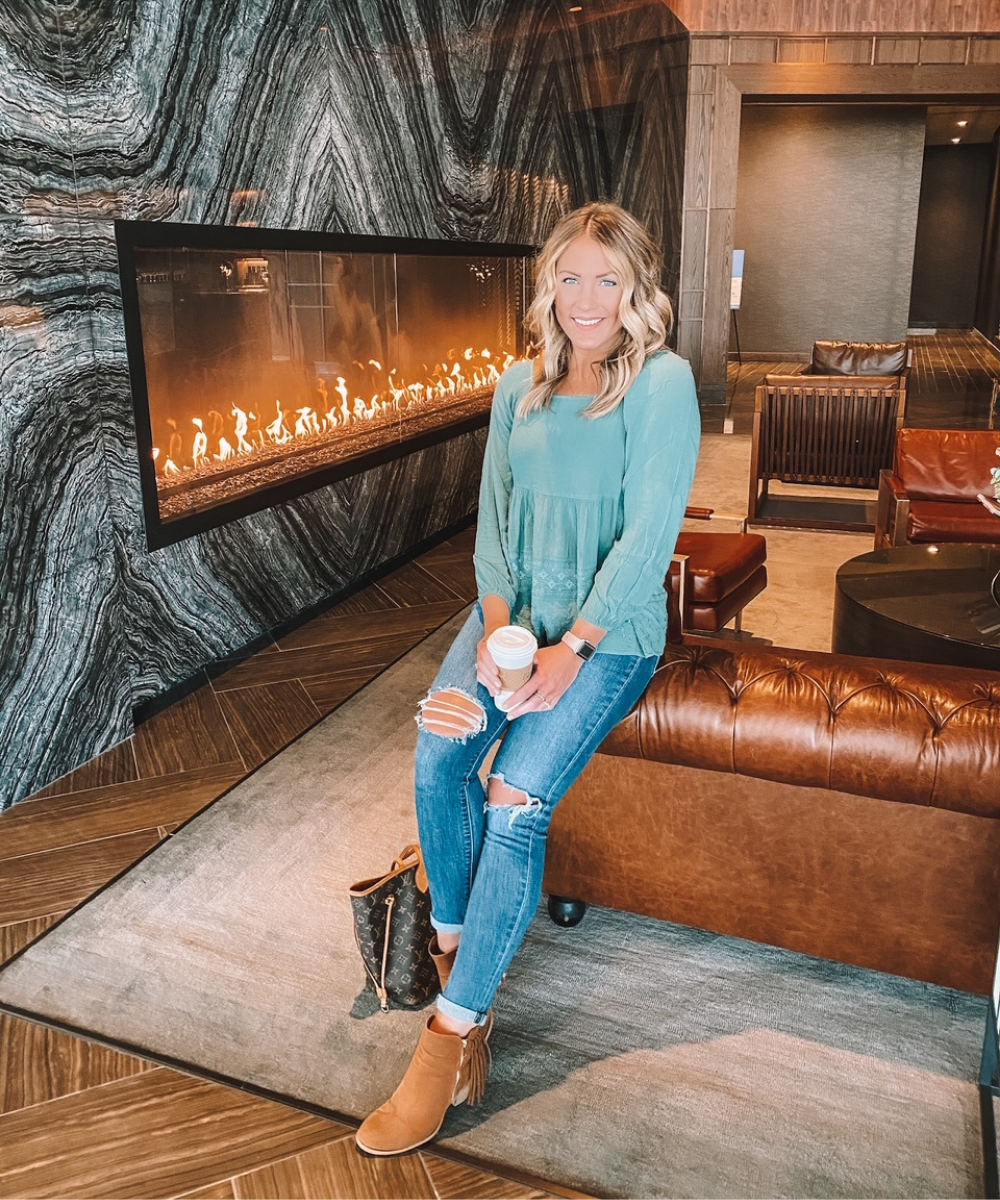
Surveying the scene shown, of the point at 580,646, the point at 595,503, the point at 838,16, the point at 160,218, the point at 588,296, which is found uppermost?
the point at 838,16

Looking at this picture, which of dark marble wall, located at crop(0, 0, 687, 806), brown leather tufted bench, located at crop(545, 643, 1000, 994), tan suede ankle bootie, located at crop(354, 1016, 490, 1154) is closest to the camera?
tan suede ankle bootie, located at crop(354, 1016, 490, 1154)

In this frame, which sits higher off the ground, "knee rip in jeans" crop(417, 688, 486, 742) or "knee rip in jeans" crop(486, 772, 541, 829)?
"knee rip in jeans" crop(417, 688, 486, 742)

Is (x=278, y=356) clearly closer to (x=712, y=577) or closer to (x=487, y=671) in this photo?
(x=712, y=577)

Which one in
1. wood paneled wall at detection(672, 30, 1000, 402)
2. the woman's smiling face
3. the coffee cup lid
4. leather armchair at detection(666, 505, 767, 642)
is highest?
wood paneled wall at detection(672, 30, 1000, 402)

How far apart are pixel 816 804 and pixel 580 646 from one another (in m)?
0.51

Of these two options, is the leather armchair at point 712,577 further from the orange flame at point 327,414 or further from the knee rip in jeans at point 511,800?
the orange flame at point 327,414

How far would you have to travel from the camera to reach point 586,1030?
1973mm

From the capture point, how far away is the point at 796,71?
9.34m

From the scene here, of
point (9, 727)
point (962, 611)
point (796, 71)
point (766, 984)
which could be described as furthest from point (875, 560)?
point (796, 71)

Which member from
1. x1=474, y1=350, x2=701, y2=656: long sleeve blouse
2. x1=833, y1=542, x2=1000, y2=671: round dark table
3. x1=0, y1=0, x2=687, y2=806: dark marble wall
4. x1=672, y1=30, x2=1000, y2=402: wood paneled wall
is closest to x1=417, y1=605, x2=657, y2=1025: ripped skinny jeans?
x1=474, y1=350, x2=701, y2=656: long sleeve blouse

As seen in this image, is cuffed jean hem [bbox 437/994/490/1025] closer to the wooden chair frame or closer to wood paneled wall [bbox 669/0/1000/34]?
the wooden chair frame

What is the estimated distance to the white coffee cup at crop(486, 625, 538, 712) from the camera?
5.65ft

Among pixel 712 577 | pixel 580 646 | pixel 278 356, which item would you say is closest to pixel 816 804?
pixel 580 646

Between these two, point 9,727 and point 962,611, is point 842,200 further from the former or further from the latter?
point 9,727
